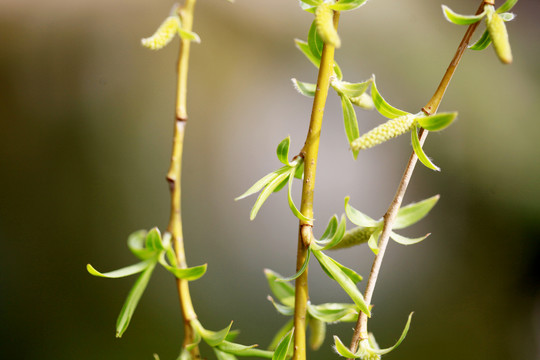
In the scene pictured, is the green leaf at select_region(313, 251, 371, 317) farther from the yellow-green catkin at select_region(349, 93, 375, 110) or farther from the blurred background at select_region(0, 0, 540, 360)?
the blurred background at select_region(0, 0, 540, 360)

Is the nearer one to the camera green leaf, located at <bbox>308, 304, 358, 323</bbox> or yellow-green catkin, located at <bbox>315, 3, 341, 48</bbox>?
yellow-green catkin, located at <bbox>315, 3, 341, 48</bbox>

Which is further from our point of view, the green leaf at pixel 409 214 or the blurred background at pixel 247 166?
the blurred background at pixel 247 166

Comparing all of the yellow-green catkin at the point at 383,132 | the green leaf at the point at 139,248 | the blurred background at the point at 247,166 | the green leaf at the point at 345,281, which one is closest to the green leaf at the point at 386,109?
the yellow-green catkin at the point at 383,132

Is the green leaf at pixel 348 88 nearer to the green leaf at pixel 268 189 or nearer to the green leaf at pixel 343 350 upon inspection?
the green leaf at pixel 268 189

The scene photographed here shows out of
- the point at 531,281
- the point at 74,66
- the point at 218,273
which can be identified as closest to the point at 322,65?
the point at 218,273

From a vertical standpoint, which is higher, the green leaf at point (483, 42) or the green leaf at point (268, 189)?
the green leaf at point (483, 42)

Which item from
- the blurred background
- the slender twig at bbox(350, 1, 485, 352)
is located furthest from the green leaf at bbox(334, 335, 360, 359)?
the blurred background

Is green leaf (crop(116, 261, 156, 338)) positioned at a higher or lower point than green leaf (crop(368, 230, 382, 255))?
lower
